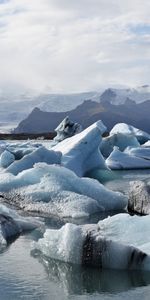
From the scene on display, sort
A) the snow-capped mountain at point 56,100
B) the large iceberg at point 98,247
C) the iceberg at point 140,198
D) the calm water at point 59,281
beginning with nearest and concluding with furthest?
the calm water at point 59,281 → the large iceberg at point 98,247 → the iceberg at point 140,198 → the snow-capped mountain at point 56,100

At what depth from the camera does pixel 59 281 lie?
4.73m

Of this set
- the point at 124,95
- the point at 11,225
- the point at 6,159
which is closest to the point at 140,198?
the point at 11,225

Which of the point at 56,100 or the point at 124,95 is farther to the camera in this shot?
the point at 124,95

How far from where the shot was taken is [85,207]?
738cm

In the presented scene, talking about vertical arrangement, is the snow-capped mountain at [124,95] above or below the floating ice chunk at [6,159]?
below

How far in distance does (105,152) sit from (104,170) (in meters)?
4.03

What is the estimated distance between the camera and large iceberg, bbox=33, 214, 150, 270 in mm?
4879

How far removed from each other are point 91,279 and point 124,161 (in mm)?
10223

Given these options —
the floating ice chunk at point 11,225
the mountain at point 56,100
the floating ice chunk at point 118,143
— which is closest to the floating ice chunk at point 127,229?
the floating ice chunk at point 11,225

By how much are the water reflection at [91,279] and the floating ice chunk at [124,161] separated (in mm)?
9716

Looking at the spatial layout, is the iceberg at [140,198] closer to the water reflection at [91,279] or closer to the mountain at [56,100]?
the water reflection at [91,279]

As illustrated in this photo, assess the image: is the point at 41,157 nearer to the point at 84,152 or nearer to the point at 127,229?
the point at 84,152

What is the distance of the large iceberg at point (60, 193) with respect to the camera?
7531 mm

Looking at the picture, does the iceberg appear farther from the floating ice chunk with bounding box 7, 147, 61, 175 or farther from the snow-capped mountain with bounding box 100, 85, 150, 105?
the snow-capped mountain with bounding box 100, 85, 150, 105
